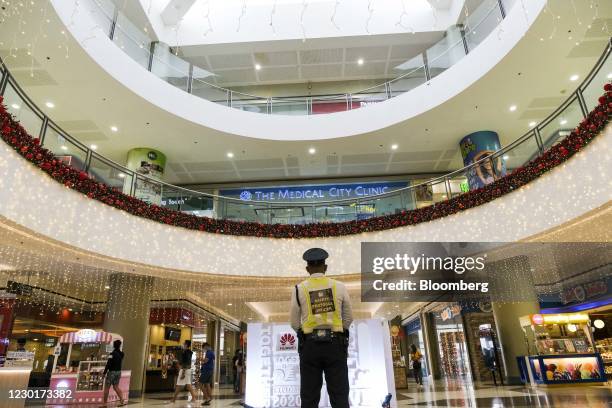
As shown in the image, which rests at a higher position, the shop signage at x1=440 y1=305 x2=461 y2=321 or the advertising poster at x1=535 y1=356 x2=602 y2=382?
the shop signage at x1=440 y1=305 x2=461 y2=321

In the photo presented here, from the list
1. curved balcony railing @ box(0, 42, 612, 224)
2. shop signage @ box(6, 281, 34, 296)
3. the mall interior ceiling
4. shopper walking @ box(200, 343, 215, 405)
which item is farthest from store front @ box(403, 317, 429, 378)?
shop signage @ box(6, 281, 34, 296)

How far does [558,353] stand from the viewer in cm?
980

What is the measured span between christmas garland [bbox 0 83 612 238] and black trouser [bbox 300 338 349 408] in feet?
19.3

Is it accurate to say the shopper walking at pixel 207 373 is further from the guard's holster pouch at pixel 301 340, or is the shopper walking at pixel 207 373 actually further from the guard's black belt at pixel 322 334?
the guard's black belt at pixel 322 334

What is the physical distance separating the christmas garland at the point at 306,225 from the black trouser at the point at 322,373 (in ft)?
19.3

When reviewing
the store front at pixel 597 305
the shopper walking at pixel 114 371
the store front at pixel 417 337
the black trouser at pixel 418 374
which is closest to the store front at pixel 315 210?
the shopper walking at pixel 114 371

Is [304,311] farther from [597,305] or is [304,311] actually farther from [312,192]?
[597,305]

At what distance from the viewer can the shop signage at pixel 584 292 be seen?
12382 millimetres

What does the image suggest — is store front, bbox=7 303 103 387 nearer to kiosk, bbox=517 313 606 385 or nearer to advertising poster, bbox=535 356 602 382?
kiosk, bbox=517 313 606 385

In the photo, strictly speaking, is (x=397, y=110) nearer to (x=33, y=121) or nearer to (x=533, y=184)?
(x=533, y=184)

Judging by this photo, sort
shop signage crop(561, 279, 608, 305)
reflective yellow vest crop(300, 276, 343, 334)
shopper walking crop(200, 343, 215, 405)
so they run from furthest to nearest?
1. shop signage crop(561, 279, 608, 305)
2. shopper walking crop(200, 343, 215, 405)
3. reflective yellow vest crop(300, 276, 343, 334)

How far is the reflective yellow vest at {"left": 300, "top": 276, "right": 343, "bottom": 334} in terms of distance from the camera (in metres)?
2.97

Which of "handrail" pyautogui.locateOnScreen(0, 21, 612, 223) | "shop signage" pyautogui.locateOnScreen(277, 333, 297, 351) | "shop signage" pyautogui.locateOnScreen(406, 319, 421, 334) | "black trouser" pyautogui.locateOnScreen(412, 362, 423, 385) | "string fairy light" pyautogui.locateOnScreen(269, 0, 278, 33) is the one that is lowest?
"black trouser" pyautogui.locateOnScreen(412, 362, 423, 385)

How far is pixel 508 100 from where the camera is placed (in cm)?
→ 1188
